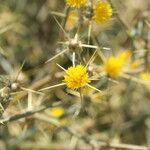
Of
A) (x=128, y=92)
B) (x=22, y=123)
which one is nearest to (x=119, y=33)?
(x=128, y=92)

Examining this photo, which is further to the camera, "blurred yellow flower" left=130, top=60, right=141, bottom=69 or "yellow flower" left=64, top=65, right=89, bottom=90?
"blurred yellow flower" left=130, top=60, right=141, bottom=69

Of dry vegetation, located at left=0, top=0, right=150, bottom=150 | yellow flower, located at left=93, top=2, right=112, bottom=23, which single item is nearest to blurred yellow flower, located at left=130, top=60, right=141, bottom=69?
dry vegetation, located at left=0, top=0, right=150, bottom=150

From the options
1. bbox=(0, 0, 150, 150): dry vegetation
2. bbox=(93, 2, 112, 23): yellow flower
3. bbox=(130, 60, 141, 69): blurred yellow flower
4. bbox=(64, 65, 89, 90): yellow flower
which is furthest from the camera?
bbox=(130, 60, 141, 69): blurred yellow flower

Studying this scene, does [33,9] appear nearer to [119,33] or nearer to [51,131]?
[119,33]

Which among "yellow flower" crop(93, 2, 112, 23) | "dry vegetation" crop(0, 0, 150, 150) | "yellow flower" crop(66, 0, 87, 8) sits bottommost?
"dry vegetation" crop(0, 0, 150, 150)

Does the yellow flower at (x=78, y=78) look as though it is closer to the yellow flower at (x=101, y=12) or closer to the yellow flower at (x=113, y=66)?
the yellow flower at (x=101, y=12)

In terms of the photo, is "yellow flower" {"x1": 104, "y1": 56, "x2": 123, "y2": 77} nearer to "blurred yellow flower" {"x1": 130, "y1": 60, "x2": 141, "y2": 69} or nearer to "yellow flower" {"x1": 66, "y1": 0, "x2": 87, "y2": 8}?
"blurred yellow flower" {"x1": 130, "y1": 60, "x2": 141, "y2": 69}

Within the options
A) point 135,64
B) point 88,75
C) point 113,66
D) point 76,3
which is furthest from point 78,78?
point 135,64

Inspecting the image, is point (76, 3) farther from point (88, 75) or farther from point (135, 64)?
point (135, 64)

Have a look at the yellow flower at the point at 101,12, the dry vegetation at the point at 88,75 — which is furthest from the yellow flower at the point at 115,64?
the yellow flower at the point at 101,12

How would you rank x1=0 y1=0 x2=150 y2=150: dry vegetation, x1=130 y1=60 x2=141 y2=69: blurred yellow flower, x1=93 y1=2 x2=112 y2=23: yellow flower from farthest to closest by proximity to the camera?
1. x1=130 y1=60 x2=141 y2=69: blurred yellow flower
2. x1=0 y1=0 x2=150 y2=150: dry vegetation
3. x1=93 y1=2 x2=112 y2=23: yellow flower
